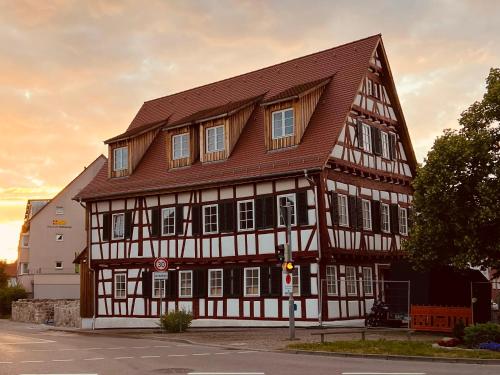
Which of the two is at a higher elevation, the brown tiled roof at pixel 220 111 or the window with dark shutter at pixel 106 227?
the brown tiled roof at pixel 220 111

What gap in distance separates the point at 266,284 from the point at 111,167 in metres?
13.3

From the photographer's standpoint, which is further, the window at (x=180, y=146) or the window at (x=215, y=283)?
the window at (x=180, y=146)

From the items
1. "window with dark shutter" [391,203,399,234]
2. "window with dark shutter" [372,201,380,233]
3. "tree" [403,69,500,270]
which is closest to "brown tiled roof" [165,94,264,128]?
"window with dark shutter" [372,201,380,233]

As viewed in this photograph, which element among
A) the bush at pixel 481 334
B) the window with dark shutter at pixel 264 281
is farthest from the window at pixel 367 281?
the bush at pixel 481 334

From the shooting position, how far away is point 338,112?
30.8 metres

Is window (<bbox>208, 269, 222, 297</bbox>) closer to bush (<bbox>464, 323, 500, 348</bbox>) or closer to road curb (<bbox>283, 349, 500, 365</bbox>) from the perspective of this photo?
road curb (<bbox>283, 349, 500, 365</bbox>)

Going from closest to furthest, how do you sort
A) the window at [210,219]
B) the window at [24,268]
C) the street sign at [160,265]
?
1. the street sign at [160,265]
2. the window at [210,219]
3. the window at [24,268]

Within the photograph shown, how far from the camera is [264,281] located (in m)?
30.5

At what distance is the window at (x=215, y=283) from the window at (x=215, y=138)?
5.85 meters

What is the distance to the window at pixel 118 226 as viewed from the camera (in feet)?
121

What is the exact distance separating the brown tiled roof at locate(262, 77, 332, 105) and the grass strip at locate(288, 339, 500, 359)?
13364 millimetres

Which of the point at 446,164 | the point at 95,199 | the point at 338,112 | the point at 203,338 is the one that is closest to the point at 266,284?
the point at 203,338

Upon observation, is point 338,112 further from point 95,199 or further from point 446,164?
point 95,199

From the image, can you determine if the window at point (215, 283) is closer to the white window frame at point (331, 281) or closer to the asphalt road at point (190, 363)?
the white window frame at point (331, 281)
